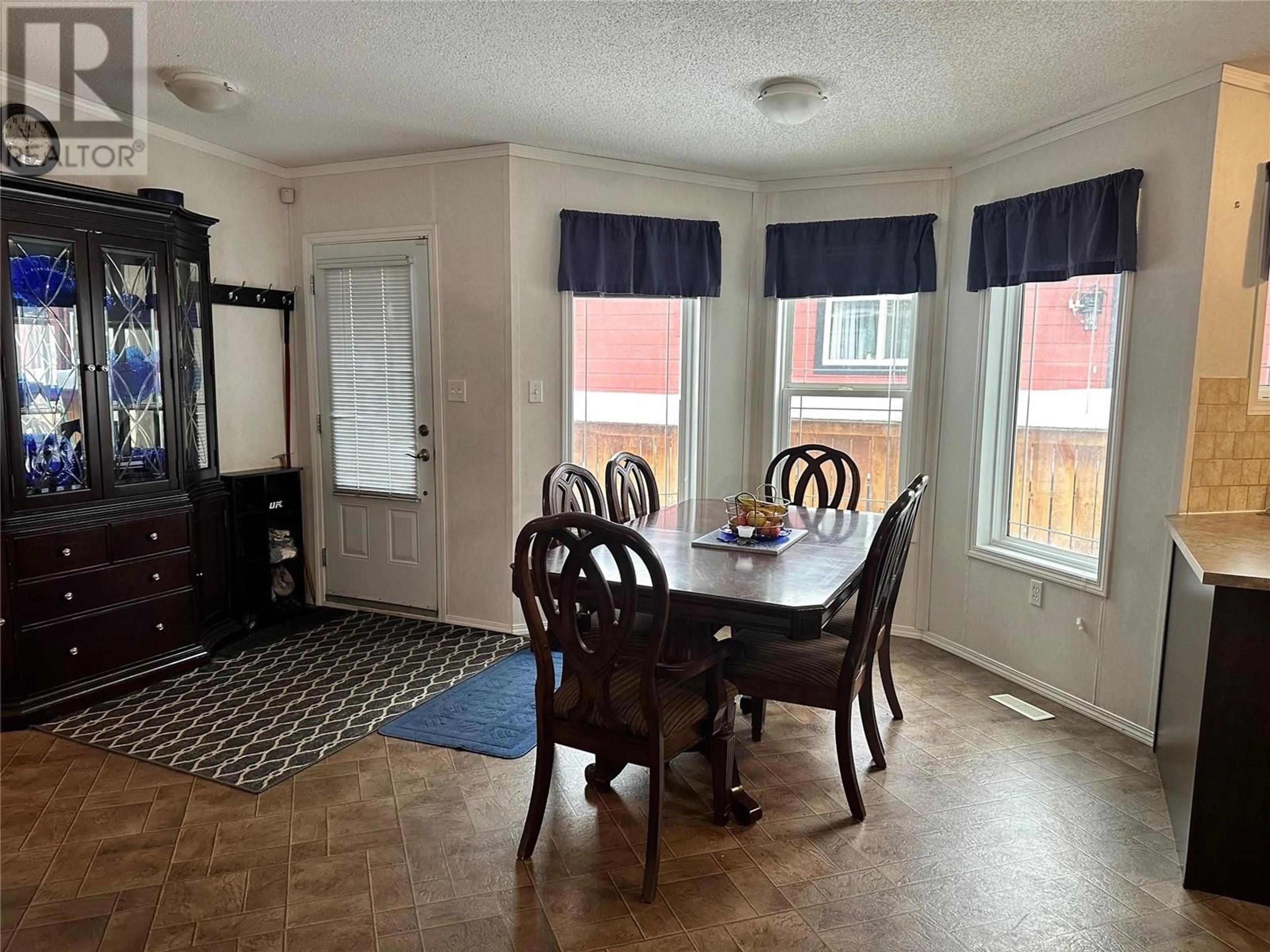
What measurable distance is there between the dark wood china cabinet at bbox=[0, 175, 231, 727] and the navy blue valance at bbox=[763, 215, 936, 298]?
113 inches

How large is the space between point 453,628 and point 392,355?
1.51m

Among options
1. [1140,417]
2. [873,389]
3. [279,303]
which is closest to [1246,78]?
[1140,417]

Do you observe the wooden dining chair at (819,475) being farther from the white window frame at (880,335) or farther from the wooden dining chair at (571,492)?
the wooden dining chair at (571,492)

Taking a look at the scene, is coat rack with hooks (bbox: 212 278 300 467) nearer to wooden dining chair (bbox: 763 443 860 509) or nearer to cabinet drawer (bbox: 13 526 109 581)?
cabinet drawer (bbox: 13 526 109 581)

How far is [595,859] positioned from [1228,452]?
105 inches

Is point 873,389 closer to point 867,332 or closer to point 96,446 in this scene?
point 867,332

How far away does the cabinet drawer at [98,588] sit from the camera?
3.04 m

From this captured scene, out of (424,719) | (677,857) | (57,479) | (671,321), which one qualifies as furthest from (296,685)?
(671,321)

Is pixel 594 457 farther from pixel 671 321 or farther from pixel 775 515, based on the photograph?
pixel 775 515

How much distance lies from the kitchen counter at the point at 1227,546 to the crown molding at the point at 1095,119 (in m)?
1.52

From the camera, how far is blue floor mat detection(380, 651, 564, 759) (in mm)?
2965

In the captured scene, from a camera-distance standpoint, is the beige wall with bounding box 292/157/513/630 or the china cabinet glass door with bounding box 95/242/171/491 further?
the beige wall with bounding box 292/157/513/630

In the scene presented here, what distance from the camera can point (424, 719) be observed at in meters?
3.17

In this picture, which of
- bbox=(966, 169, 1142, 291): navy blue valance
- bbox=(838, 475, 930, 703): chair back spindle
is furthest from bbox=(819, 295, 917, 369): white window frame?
bbox=(838, 475, 930, 703): chair back spindle
